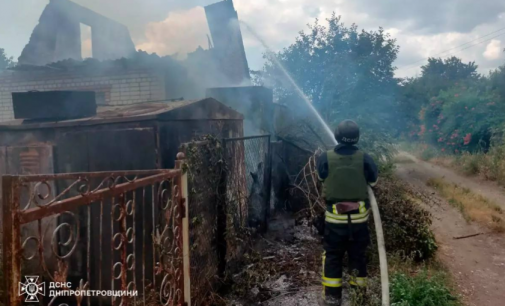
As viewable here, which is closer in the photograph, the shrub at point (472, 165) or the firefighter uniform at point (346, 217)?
the firefighter uniform at point (346, 217)

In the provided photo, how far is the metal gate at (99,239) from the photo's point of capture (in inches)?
49.9

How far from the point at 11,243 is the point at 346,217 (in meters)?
3.01

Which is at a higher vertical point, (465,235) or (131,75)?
(131,75)

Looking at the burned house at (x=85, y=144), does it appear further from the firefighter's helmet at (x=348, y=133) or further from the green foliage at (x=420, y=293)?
the green foliage at (x=420, y=293)

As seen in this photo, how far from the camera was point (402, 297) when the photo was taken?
3.64 metres

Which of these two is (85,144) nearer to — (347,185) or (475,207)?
(347,185)

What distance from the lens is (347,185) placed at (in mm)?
3670

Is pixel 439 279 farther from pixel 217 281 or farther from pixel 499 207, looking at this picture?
pixel 499 207

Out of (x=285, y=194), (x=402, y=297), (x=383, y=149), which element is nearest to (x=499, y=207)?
(x=383, y=149)

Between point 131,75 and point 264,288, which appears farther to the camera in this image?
point 131,75

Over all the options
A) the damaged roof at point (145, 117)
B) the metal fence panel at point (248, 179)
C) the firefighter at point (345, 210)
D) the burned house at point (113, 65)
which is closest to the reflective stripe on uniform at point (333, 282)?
the firefighter at point (345, 210)

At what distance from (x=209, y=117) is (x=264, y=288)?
2408 millimetres

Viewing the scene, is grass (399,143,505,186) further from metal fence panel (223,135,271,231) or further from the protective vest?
the protective vest

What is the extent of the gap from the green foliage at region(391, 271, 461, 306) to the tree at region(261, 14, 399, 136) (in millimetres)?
9645
